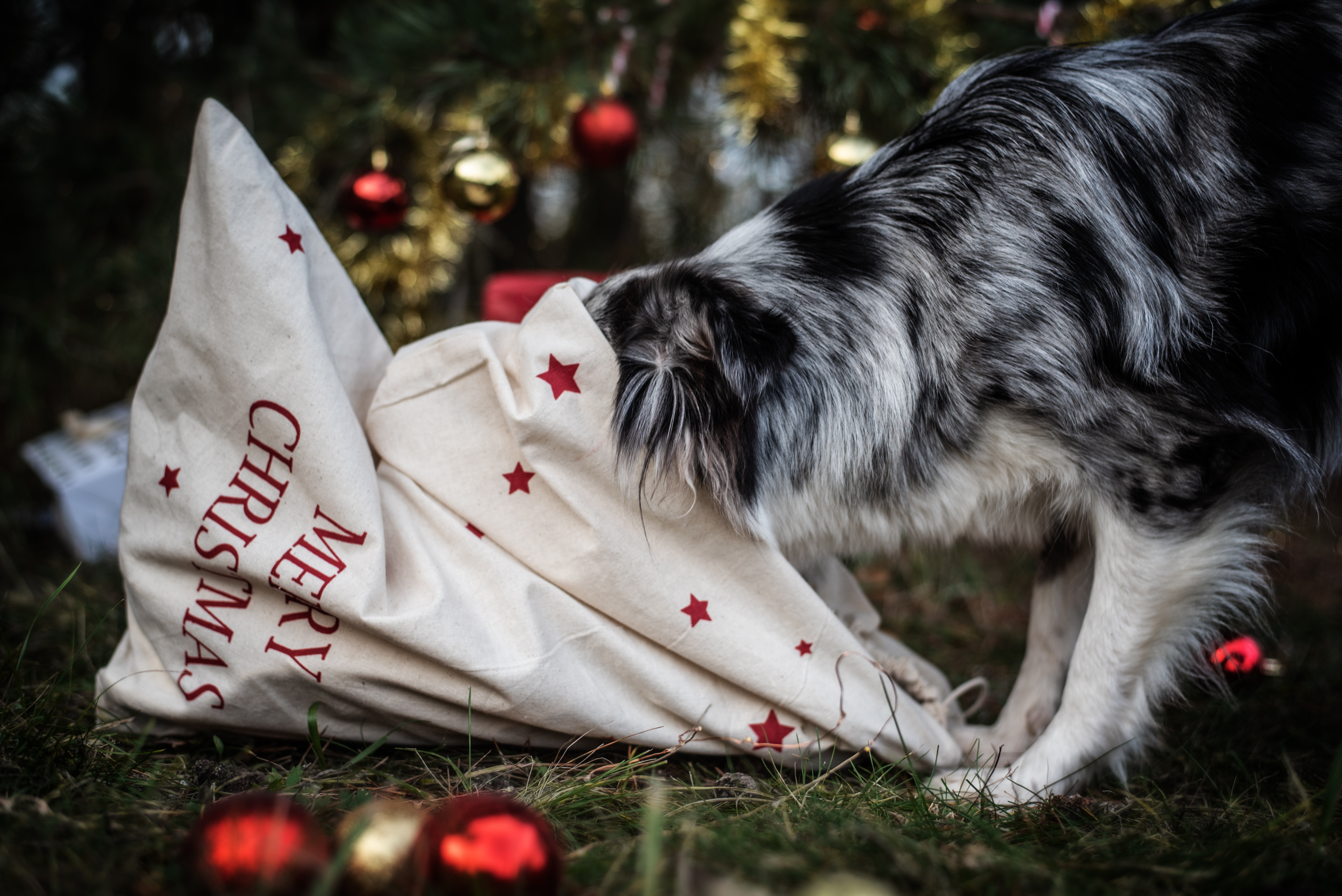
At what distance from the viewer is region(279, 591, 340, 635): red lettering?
1311 mm

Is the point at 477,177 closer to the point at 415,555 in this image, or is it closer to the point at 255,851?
the point at 415,555

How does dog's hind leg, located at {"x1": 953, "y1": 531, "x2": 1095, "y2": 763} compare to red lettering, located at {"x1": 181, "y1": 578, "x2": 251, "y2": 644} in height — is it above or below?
below

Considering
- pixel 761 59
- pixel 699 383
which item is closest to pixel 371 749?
pixel 699 383

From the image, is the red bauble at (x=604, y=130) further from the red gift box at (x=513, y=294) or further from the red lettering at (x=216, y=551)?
the red lettering at (x=216, y=551)

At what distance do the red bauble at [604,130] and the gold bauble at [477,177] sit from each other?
0.21 m

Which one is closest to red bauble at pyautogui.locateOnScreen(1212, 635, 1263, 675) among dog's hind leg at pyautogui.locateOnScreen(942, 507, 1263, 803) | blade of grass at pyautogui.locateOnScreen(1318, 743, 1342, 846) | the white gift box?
dog's hind leg at pyautogui.locateOnScreen(942, 507, 1263, 803)

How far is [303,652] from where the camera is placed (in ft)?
4.28

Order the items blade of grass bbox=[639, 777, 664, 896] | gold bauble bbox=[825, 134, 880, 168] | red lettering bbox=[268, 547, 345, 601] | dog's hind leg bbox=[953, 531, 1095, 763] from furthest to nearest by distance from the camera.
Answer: gold bauble bbox=[825, 134, 880, 168]
dog's hind leg bbox=[953, 531, 1095, 763]
red lettering bbox=[268, 547, 345, 601]
blade of grass bbox=[639, 777, 664, 896]

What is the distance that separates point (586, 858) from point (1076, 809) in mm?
791

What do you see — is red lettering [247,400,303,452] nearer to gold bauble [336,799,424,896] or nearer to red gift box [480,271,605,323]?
gold bauble [336,799,424,896]

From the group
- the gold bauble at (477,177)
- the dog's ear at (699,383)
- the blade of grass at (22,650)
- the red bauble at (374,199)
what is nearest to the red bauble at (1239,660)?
the dog's ear at (699,383)

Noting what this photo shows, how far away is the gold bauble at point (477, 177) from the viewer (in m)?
2.02

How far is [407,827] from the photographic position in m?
0.89

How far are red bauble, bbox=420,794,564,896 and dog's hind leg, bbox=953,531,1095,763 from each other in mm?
1054
